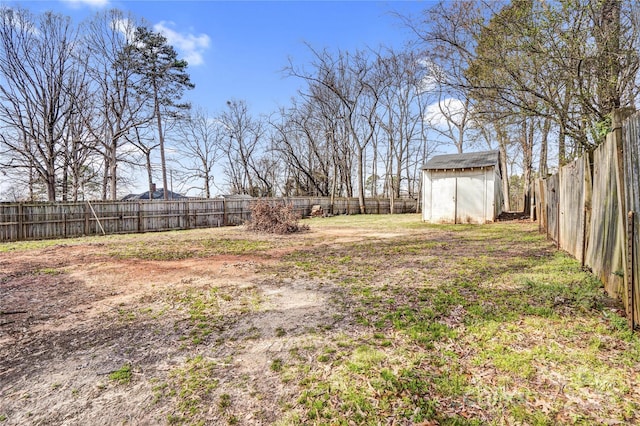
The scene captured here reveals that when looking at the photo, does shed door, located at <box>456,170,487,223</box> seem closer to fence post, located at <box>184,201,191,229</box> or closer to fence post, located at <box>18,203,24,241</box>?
fence post, located at <box>184,201,191,229</box>

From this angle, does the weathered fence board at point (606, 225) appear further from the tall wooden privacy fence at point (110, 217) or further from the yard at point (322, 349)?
the tall wooden privacy fence at point (110, 217)

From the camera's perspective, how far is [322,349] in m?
2.25

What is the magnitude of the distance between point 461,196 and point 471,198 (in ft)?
1.24

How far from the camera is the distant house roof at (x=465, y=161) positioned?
1212 centimetres

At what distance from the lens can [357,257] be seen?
18.9 feet

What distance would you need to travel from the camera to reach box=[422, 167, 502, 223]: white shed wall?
1194 cm

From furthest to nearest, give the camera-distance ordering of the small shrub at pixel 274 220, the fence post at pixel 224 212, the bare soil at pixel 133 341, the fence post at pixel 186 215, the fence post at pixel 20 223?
the fence post at pixel 224 212 < the fence post at pixel 186 215 < the small shrub at pixel 274 220 < the fence post at pixel 20 223 < the bare soil at pixel 133 341

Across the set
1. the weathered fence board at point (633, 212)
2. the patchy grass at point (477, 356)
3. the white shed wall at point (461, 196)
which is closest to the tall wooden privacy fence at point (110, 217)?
the white shed wall at point (461, 196)

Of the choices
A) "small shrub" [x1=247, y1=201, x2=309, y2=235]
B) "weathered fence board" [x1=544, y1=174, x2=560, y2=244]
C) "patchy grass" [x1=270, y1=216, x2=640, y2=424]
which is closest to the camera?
"patchy grass" [x1=270, y1=216, x2=640, y2=424]

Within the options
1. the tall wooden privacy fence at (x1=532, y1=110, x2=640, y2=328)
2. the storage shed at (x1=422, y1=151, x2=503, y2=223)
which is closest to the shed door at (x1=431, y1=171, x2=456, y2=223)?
the storage shed at (x1=422, y1=151, x2=503, y2=223)

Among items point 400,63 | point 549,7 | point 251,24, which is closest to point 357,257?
point 549,7

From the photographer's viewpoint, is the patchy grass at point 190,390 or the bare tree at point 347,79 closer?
the patchy grass at point 190,390

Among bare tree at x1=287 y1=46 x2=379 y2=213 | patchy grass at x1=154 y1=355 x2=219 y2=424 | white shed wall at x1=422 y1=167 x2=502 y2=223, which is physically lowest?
patchy grass at x1=154 y1=355 x2=219 y2=424

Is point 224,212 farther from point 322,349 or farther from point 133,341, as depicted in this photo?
point 322,349
